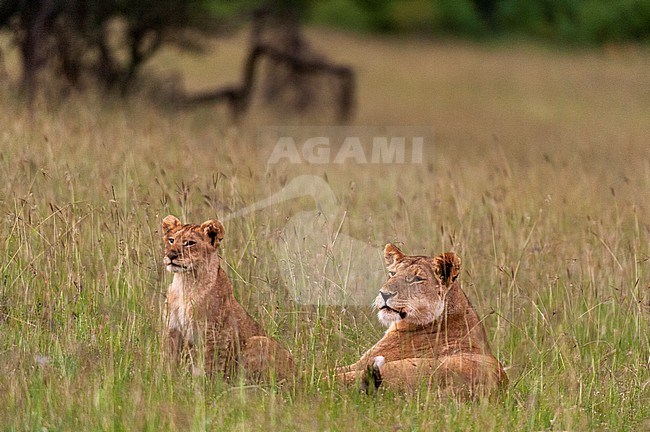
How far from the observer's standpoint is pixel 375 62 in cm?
3950

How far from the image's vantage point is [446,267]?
574 cm

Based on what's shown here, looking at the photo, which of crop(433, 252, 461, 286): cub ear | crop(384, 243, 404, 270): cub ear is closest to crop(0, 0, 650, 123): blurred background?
crop(384, 243, 404, 270): cub ear

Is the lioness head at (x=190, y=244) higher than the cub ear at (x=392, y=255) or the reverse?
higher

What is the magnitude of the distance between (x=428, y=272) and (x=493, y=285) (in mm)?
1759

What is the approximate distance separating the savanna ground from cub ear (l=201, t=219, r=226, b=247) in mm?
676

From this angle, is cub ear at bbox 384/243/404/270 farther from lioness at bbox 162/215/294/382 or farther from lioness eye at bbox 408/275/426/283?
lioness at bbox 162/215/294/382

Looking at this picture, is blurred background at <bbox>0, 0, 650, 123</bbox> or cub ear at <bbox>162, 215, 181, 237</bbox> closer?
cub ear at <bbox>162, 215, 181, 237</bbox>

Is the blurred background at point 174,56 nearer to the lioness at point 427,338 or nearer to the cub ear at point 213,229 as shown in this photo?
the cub ear at point 213,229

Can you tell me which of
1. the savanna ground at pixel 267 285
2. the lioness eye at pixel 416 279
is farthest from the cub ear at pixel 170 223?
the lioness eye at pixel 416 279

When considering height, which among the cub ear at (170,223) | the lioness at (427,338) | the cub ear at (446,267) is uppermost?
the cub ear at (170,223)

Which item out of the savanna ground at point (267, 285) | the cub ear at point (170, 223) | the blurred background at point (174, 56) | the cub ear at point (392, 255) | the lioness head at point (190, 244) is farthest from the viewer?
the blurred background at point (174, 56)

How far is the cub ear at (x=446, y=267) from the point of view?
568 centimetres

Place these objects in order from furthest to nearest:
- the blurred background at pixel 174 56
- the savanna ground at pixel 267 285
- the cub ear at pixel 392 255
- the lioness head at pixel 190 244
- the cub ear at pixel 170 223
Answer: the blurred background at pixel 174 56 → the cub ear at pixel 392 255 → the cub ear at pixel 170 223 → the lioness head at pixel 190 244 → the savanna ground at pixel 267 285

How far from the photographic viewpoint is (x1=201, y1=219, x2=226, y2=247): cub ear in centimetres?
556
